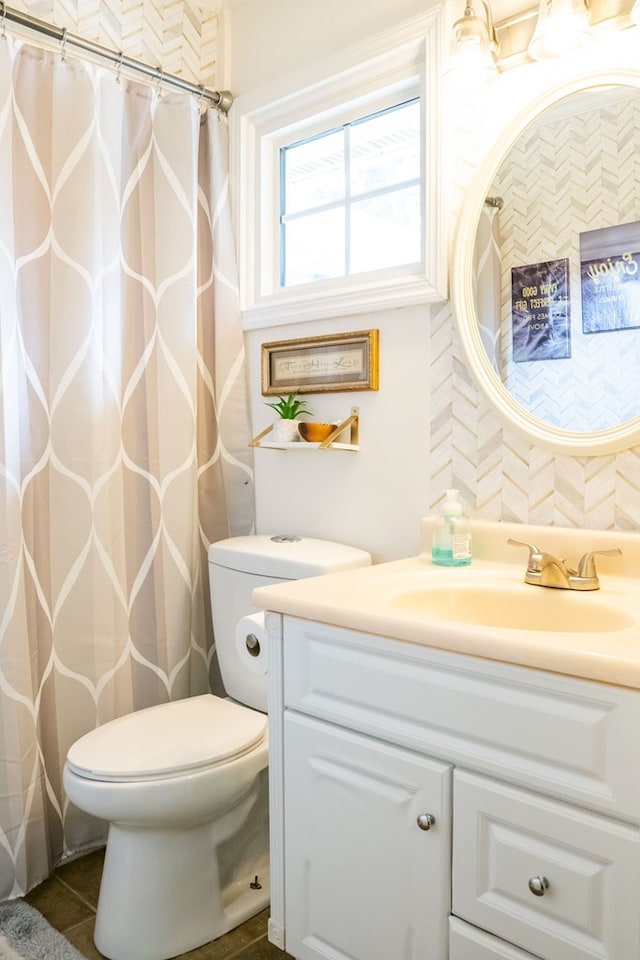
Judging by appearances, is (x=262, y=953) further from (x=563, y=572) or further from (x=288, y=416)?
(x=288, y=416)

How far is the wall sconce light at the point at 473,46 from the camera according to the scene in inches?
55.9

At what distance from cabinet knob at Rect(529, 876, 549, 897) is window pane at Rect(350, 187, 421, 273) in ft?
4.48

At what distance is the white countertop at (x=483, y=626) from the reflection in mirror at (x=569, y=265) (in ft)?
0.94

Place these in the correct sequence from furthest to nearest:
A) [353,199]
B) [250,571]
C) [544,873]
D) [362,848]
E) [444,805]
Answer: [353,199]
[250,571]
[362,848]
[444,805]
[544,873]

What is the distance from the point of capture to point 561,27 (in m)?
1.33

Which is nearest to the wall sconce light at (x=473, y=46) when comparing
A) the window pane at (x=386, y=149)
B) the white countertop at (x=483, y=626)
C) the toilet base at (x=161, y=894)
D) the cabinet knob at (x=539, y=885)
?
the window pane at (x=386, y=149)

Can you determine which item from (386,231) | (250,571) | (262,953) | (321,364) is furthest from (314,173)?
(262,953)

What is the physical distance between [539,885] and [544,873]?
0.06 ft

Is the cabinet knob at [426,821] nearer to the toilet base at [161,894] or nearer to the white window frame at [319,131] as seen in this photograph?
the toilet base at [161,894]

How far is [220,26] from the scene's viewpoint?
2.13 m

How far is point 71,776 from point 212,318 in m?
1.25

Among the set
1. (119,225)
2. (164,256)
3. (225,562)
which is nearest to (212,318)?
(164,256)

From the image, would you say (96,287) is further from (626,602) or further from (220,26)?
(626,602)

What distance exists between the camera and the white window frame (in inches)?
64.1
